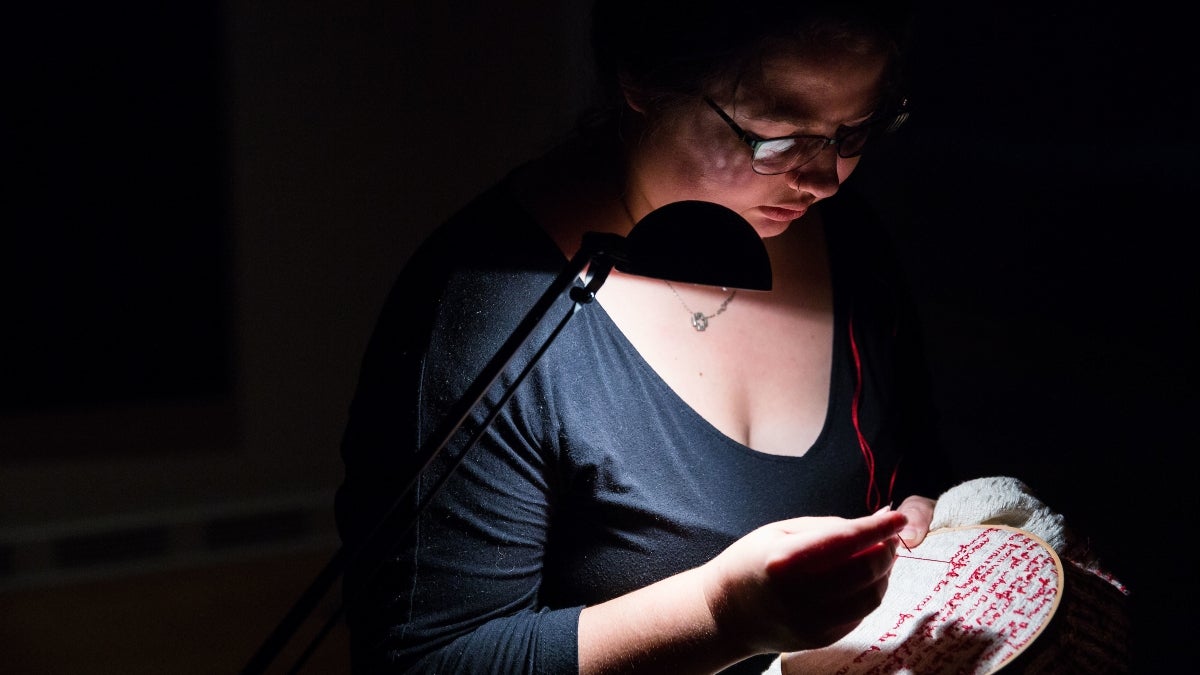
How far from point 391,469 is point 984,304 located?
3.90 feet

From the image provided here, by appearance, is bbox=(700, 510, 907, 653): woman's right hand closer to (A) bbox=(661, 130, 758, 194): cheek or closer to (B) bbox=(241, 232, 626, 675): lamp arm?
(B) bbox=(241, 232, 626, 675): lamp arm

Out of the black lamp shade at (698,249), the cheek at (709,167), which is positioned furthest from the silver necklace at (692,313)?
the black lamp shade at (698,249)

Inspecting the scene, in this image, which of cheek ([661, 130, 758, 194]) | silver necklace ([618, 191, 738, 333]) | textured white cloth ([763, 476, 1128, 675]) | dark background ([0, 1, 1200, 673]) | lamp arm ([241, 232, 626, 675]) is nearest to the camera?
lamp arm ([241, 232, 626, 675])

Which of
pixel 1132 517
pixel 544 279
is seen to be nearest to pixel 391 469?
pixel 544 279

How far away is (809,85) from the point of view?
98cm

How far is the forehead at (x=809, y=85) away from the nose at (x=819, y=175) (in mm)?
48

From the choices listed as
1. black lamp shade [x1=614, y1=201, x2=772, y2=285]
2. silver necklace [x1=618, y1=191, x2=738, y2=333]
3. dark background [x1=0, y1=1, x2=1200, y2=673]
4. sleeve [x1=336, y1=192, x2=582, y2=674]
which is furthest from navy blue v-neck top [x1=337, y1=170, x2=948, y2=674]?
dark background [x1=0, y1=1, x2=1200, y2=673]

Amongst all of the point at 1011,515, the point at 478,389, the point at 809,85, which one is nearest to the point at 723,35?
the point at 809,85

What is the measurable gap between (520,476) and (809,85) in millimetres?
510

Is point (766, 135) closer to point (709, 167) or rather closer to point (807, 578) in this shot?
point (709, 167)

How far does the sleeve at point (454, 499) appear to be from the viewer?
98 centimetres

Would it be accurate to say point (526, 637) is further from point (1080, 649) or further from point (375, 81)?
point (375, 81)

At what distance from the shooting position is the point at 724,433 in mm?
1091

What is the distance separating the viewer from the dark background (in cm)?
176
